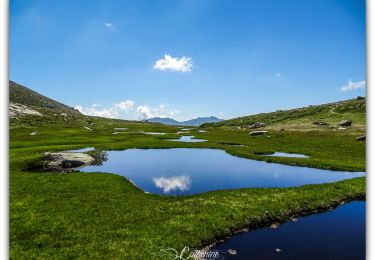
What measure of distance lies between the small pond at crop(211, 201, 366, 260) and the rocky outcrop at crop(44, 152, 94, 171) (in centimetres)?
3641

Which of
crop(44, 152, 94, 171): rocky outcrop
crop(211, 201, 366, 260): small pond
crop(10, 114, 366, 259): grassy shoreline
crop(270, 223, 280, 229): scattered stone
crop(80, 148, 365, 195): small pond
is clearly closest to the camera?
crop(10, 114, 366, 259): grassy shoreline

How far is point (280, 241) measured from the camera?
20906 mm

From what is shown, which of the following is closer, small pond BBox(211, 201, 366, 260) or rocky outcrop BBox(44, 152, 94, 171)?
small pond BBox(211, 201, 366, 260)

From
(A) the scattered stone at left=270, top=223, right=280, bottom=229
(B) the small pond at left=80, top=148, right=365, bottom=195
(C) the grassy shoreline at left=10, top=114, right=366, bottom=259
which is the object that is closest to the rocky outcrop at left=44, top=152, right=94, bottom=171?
(B) the small pond at left=80, top=148, right=365, bottom=195

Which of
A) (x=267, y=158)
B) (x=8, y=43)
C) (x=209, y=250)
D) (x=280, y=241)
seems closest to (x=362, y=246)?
(x=280, y=241)

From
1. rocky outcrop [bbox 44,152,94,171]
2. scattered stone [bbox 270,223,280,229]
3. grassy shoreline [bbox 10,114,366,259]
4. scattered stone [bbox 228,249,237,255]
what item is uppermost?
rocky outcrop [bbox 44,152,94,171]

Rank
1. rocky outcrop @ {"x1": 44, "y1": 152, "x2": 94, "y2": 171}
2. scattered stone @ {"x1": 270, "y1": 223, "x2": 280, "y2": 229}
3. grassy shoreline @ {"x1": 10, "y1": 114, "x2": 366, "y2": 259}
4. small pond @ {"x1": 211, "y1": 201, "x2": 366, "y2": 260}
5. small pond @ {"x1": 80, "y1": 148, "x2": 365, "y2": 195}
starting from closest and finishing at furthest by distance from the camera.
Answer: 1. grassy shoreline @ {"x1": 10, "y1": 114, "x2": 366, "y2": 259}
2. small pond @ {"x1": 211, "y1": 201, "x2": 366, "y2": 260}
3. scattered stone @ {"x1": 270, "y1": 223, "x2": 280, "y2": 229}
4. small pond @ {"x1": 80, "y1": 148, "x2": 365, "y2": 195}
5. rocky outcrop @ {"x1": 44, "y1": 152, "x2": 94, "y2": 171}

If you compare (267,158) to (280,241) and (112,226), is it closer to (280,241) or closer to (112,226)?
(280,241)

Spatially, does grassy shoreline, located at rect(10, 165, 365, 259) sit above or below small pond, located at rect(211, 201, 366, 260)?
above

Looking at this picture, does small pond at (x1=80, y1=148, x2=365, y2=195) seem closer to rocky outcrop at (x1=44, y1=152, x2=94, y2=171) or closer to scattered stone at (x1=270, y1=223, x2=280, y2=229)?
rocky outcrop at (x1=44, y1=152, x2=94, y2=171)

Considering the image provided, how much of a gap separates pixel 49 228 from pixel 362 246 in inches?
960

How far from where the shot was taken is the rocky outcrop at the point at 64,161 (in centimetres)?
4644

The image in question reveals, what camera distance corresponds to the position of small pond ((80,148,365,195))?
37906 millimetres

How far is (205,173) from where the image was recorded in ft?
151
